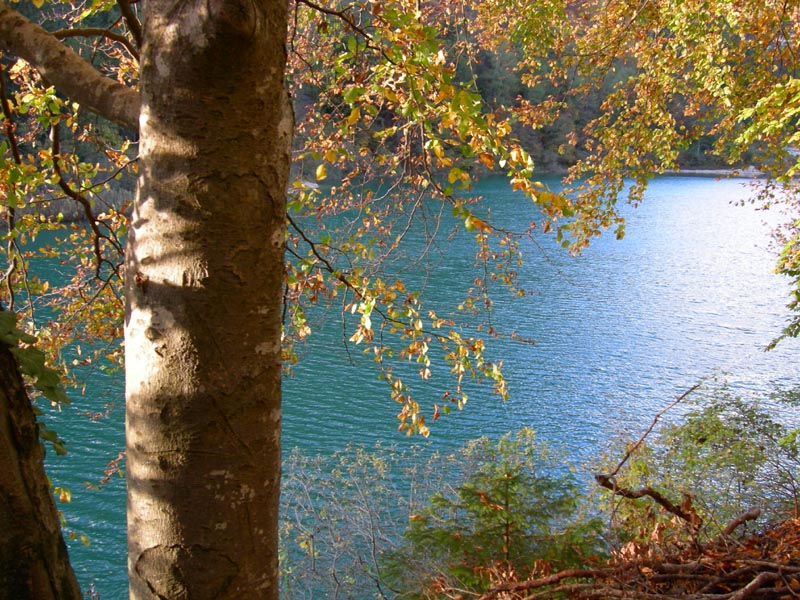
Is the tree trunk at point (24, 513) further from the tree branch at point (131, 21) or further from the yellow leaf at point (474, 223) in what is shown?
the yellow leaf at point (474, 223)

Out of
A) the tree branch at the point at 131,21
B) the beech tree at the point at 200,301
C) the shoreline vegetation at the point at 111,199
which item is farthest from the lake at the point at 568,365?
the beech tree at the point at 200,301

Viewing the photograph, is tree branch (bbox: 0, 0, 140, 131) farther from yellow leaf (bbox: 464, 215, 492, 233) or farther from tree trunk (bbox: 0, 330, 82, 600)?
yellow leaf (bbox: 464, 215, 492, 233)

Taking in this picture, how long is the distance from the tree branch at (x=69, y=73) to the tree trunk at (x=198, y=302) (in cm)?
28

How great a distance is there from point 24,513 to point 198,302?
19.3 inches

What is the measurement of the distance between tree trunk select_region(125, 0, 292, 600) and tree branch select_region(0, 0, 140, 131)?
284mm

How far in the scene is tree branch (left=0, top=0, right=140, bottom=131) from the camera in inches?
52.8

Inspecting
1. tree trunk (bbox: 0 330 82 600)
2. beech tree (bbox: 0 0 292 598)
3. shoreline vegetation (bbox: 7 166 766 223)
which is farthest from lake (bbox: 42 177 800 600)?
beech tree (bbox: 0 0 292 598)

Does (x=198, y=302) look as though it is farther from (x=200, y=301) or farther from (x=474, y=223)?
(x=474, y=223)

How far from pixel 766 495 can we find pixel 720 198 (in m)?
31.8

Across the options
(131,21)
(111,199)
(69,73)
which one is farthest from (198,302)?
(111,199)

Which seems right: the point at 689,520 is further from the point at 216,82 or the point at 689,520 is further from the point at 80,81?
the point at 80,81

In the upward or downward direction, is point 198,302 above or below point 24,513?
above

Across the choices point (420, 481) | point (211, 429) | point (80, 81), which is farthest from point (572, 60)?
point (211, 429)

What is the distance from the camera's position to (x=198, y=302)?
1.08m
